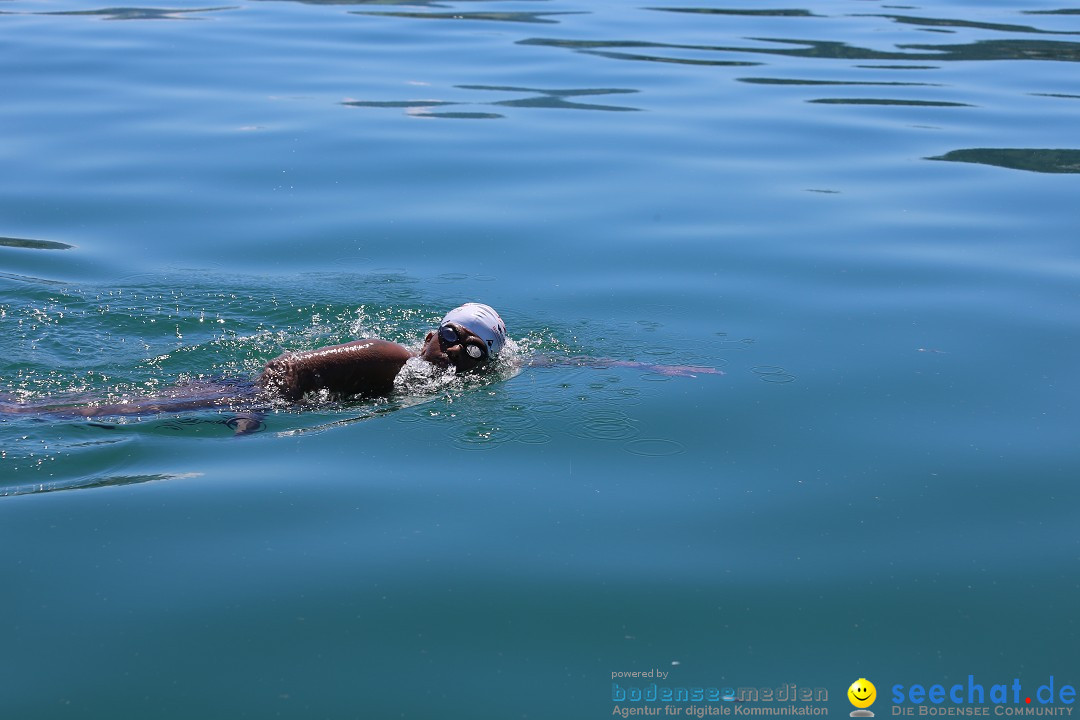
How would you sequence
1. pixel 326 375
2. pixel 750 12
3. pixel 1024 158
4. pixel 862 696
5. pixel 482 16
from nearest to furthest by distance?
pixel 862 696 → pixel 326 375 → pixel 1024 158 → pixel 482 16 → pixel 750 12

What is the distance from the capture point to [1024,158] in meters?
12.3

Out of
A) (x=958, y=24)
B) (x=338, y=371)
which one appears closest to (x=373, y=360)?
(x=338, y=371)

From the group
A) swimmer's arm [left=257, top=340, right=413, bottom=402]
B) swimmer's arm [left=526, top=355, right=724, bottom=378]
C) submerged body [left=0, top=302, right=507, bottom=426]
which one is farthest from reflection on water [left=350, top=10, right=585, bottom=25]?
swimmer's arm [left=257, top=340, right=413, bottom=402]

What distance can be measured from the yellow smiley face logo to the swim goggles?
3.48 metres

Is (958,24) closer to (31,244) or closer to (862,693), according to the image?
(31,244)

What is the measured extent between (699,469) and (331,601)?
207cm

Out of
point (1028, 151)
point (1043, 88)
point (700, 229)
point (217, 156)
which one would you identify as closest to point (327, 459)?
point (700, 229)

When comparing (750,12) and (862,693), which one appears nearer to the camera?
(862,693)

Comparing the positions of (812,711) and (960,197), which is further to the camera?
(960,197)

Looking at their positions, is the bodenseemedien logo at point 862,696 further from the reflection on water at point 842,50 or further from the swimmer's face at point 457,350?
the reflection on water at point 842,50

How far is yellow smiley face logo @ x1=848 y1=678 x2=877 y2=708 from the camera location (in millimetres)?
4422

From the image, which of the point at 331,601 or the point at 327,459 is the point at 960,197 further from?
the point at 331,601

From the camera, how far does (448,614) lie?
15.8ft

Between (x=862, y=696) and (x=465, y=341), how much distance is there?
359cm
